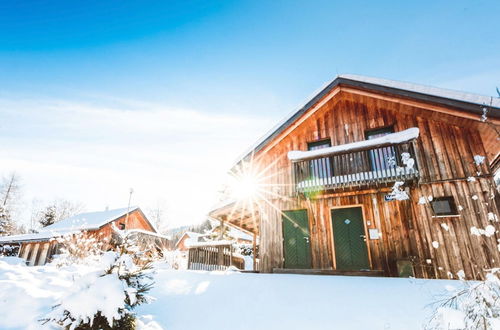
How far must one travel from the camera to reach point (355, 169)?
9.48 m

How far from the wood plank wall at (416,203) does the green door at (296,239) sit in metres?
0.26

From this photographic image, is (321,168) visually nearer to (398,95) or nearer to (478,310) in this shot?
(398,95)

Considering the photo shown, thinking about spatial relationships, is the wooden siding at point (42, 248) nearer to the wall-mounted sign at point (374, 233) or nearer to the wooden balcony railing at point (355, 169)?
the wooden balcony railing at point (355, 169)

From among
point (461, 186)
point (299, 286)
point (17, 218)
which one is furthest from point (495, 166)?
point (17, 218)

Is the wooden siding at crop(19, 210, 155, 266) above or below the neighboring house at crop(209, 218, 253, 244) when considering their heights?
below

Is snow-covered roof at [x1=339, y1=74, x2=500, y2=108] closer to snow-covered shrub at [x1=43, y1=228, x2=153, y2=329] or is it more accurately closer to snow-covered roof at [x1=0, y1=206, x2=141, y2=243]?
snow-covered shrub at [x1=43, y1=228, x2=153, y2=329]

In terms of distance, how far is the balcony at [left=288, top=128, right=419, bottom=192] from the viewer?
28.3 ft

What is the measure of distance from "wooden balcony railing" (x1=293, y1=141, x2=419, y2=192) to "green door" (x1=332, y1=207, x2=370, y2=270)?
1.24m

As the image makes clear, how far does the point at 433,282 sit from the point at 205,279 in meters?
6.35

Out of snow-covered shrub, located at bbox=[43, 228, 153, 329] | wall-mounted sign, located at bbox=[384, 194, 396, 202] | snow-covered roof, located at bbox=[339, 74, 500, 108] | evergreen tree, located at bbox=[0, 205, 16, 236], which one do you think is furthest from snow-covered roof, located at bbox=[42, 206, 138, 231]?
snow-covered roof, located at bbox=[339, 74, 500, 108]

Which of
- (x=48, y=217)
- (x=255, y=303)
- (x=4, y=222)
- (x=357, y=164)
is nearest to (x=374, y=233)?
(x=357, y=164)

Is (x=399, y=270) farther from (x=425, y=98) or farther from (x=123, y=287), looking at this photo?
(x=123, y=287)

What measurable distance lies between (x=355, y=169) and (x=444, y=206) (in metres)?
3.05

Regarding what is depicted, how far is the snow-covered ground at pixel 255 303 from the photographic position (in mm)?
3963
